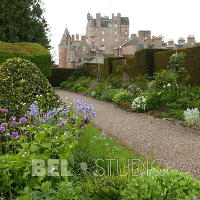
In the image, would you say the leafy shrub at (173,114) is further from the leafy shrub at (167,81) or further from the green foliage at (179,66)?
the green foliage at (179,66)

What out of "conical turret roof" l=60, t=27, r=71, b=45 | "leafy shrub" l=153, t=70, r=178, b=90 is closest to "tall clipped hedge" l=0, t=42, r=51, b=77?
"leafy shrub" l=153, t=70, r=178, b=90

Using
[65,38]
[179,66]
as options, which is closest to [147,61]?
[179,66]

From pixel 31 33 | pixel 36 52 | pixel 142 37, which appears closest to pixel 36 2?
pixel 31 33

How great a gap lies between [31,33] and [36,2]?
9.79ft

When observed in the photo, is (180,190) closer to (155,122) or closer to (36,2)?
(155,122)

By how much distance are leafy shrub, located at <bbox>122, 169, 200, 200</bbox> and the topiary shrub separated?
3.14 meters

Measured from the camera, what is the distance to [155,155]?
5812 mm

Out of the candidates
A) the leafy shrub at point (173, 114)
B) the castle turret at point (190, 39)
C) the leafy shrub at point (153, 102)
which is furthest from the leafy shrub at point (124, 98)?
the castle turret at point (190, 39)

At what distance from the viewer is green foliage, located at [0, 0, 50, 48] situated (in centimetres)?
2378

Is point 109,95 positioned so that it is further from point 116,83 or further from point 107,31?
point 107,31

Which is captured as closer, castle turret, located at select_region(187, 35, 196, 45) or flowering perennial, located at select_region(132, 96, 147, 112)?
flowering perennial, located at select_region(132, 96, 147, 112)

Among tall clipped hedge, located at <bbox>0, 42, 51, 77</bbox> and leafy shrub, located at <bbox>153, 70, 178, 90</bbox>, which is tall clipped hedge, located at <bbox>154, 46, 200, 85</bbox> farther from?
tall clipped hedge, located at <bbox>0, 42, 51, 77</bbox>

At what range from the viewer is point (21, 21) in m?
24.9

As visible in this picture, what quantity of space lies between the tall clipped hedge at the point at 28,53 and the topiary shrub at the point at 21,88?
9445 mm
